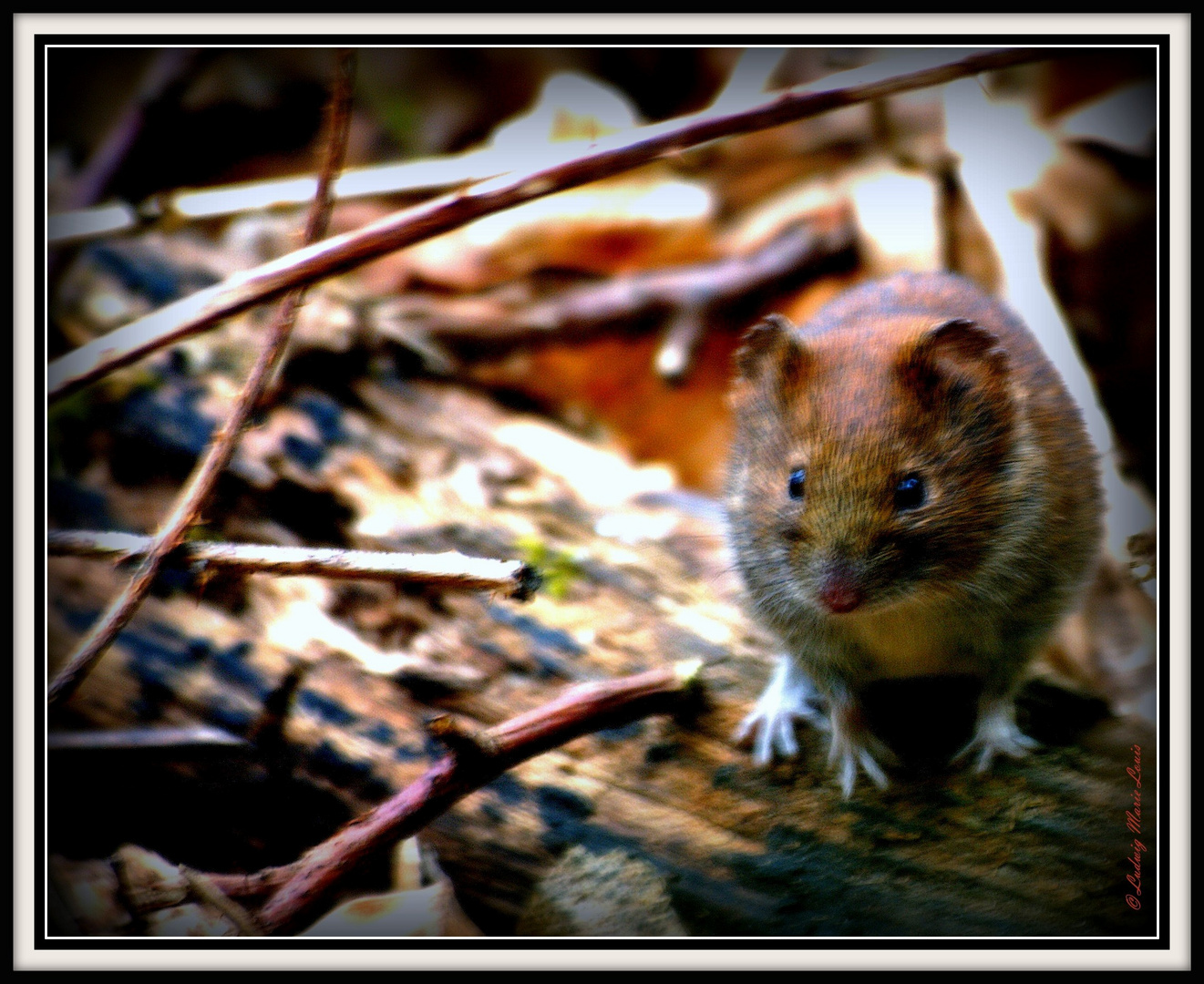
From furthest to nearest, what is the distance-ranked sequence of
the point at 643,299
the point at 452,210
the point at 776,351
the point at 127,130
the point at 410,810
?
1. the point at 643,299
2. the point at 127,130
3. the point at 776,351
4. the point at 452,210
5. the point at 410,810

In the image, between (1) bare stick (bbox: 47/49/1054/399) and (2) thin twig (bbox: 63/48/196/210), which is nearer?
(1) bare stick (bbox: 47/49/1054/399)

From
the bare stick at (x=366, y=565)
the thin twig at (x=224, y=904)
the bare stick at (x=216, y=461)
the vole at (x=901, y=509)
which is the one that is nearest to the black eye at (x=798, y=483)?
the vole at (x=901, y=509)

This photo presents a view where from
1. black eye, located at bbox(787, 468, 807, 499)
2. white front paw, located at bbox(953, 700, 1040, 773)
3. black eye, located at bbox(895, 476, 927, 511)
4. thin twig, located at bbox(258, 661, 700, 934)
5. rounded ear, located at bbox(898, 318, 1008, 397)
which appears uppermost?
rounded ear, located at bbox(898, 318, 1008, 397)

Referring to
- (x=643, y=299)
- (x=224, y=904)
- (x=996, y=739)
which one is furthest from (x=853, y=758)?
(x=643, y=299)

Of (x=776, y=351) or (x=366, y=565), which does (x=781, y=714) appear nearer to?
(x=776, y=351)

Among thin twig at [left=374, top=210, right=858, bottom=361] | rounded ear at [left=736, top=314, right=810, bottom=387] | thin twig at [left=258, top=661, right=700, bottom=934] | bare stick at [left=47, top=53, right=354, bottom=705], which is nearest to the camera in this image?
thin twig at [left=258, top=661, right=700, bottom=934]

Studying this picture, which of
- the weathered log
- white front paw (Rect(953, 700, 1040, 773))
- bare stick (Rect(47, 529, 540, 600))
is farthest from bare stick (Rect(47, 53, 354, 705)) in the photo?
white front paw (Rect(953, 700, 1040, 773))

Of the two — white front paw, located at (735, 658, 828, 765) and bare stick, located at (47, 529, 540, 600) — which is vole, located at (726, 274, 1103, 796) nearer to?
white front paw, located at (735, 658, 828, 765)
